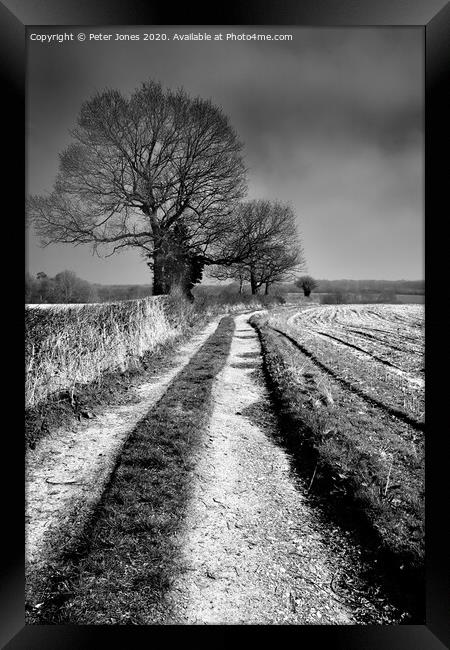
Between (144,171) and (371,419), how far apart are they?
13.4 feet

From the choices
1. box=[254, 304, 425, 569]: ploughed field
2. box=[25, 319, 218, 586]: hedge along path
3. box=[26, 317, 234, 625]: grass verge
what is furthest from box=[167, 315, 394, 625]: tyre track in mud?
box=[25, 319, 218, 586]: hedge along path

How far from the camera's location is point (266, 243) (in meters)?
4.91

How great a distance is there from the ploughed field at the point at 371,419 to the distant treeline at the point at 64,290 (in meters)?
2.94

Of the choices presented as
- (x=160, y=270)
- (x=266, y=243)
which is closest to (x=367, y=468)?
(x=266, y=243)

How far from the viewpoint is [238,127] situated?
10.6ft

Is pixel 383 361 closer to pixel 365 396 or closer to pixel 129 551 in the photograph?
pixel 365 396

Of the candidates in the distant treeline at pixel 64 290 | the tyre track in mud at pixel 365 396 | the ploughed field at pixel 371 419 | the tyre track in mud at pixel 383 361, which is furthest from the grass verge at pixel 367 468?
the distant treeline at pixel 64 290

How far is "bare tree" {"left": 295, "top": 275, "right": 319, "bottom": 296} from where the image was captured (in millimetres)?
4471

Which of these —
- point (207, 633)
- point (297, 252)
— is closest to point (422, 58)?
point (297, 252)

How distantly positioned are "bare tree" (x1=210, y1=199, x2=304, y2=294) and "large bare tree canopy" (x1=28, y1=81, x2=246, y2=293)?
29cm
